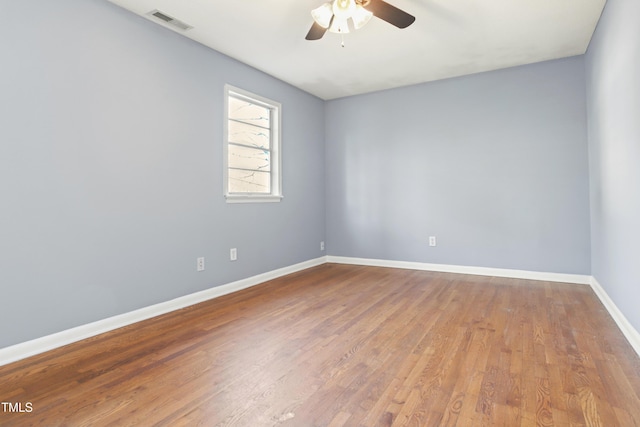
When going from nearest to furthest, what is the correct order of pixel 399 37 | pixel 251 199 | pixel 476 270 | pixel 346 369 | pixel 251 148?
pixel 346 369
pixel 399 37
pixel 251 199
pixel 251 148
pixel 476 270

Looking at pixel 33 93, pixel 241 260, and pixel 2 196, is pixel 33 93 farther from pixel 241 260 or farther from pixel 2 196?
pixel 241 260

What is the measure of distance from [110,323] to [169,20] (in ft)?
8.20

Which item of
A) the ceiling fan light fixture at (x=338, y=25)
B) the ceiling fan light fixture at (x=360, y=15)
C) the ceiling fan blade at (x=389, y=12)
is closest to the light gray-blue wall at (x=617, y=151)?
the ceiling fan blade at (x=389, y=12)

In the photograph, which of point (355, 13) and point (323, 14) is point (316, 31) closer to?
point (323, 14)

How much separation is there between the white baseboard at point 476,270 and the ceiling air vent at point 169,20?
11.6 ft

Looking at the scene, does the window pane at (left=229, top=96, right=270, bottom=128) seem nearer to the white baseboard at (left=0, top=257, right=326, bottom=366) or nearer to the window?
the window

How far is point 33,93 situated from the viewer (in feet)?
6.93

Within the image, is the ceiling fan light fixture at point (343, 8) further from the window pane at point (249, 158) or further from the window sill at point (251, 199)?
the window sill at point (251, 199)

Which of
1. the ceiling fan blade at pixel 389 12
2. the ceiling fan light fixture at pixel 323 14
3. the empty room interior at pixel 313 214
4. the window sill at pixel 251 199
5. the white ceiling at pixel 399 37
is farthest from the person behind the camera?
the window sill at pixel 251 199

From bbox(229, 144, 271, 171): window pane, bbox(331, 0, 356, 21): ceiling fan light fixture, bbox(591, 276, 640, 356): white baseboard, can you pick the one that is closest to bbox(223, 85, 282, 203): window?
bbox(229, 144, 271, 171): window pane

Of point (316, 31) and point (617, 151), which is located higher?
point (316, 31)

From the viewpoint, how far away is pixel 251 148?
3.90 metres

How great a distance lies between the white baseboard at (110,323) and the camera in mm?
2016

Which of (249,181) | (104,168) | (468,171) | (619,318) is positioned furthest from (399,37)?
(619,318)
